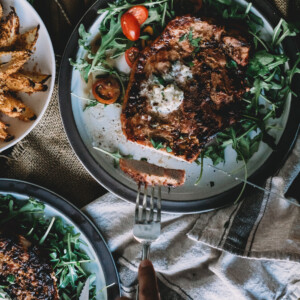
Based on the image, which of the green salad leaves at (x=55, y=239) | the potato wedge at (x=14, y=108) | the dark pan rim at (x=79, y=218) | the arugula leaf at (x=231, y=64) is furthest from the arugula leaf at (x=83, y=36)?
the green salad leaves at (x=55, y=239)

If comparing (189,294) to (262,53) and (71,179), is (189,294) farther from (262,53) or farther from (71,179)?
(262,53)

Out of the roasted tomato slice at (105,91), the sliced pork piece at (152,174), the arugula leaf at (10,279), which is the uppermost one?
the roasted tomato slice at (105,91)

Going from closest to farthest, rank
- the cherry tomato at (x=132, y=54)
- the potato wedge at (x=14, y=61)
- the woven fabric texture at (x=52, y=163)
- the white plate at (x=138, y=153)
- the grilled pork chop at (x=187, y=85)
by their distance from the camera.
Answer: the potato wedge at (x=14, y=61) < the grilled pork chop at (x=187, y=85) < the cherry tomato at (x=132, y=54) < the white plate at (x=138, y=153) < the woven fabric texture at (x=52, y=163)

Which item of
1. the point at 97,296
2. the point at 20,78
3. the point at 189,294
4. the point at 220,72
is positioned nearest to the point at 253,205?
the point at 189,294

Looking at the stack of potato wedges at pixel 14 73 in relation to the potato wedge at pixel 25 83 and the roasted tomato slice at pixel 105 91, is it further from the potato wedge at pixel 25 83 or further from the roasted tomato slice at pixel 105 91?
the roasted tomato slice at pixel 105 91

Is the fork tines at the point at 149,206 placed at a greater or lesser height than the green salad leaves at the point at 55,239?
greater

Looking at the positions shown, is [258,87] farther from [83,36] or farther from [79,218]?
[79,218]
